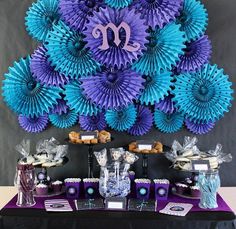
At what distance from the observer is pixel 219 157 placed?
1.86 meters

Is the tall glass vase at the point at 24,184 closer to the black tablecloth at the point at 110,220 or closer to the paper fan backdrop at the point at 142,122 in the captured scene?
the black tablecloth at the point at 110,220

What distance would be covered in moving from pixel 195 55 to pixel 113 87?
1.83 ft

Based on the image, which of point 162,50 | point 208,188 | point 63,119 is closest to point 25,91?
point 63,119

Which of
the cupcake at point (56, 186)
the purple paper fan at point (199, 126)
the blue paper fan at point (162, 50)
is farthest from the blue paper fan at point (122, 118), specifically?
the cupcake at point (56, 186)

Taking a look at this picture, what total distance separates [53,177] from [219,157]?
1.10 meters

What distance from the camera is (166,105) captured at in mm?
2023

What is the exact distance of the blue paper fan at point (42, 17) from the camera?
6.49 feet

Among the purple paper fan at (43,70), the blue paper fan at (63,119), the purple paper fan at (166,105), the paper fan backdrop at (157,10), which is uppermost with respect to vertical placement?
the paper fan backdrop at (157,10)

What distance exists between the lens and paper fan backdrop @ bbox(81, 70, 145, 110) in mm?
1951

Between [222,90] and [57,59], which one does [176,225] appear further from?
[57,59]

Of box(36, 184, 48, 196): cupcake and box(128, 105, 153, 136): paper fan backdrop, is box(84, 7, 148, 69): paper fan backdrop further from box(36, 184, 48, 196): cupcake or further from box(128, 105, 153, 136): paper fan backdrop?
box(36, 184, 48, 196): cupcake

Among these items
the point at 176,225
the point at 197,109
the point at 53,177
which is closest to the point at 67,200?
the point at 53,177

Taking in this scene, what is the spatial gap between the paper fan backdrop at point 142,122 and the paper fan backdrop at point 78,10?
650 mm

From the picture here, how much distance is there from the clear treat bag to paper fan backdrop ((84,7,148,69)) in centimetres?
82
